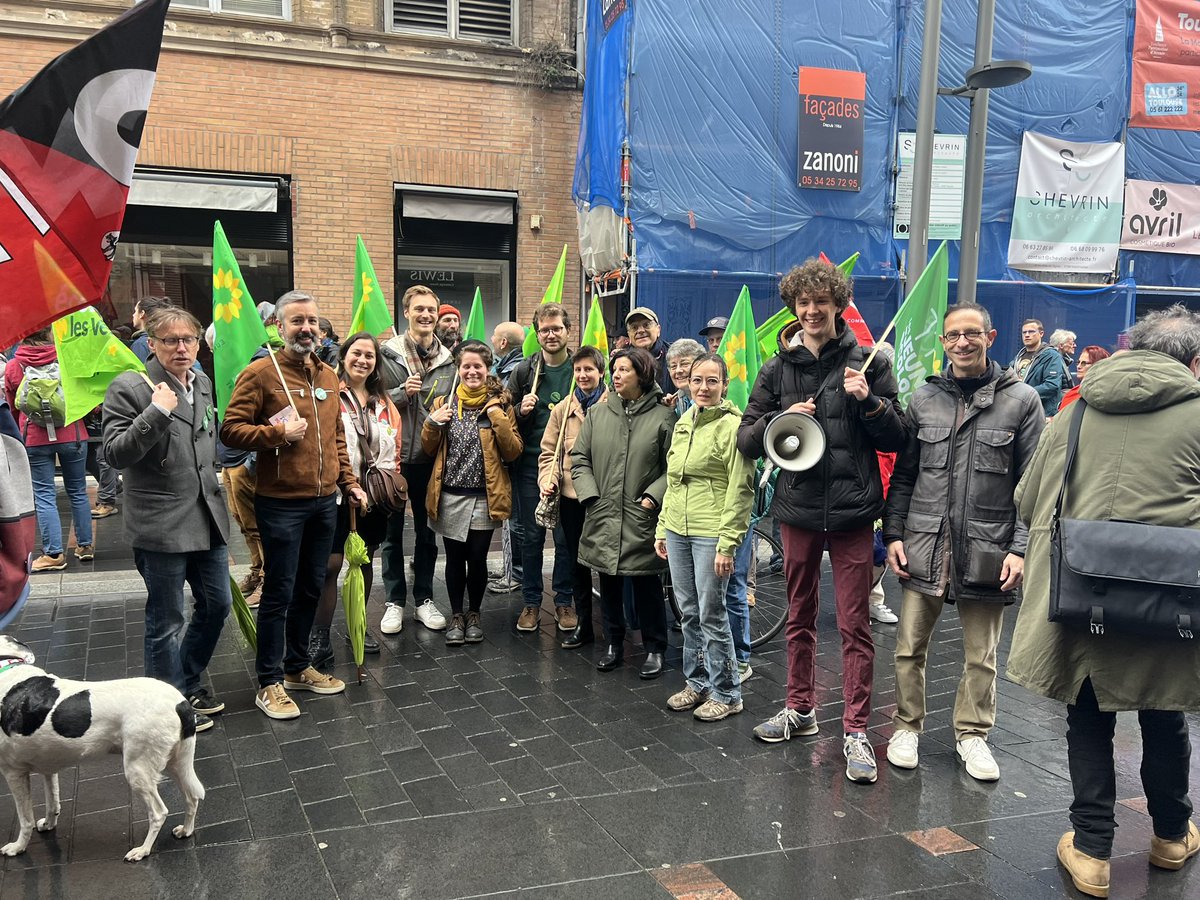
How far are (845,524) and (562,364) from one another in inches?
105

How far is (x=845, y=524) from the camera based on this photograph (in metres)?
3.93

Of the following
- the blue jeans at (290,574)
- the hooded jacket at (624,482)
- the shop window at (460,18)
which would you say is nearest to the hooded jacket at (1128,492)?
the hooded jacket at (624,482)

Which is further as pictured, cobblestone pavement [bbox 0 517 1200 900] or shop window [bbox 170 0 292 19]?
shop window [bbox 170 0 292 19]

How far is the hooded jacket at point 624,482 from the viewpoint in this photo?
494 centimetres

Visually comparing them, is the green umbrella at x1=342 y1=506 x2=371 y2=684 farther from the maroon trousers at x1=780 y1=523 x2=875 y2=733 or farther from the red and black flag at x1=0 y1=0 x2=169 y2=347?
the maroon trousers at x1=780 y1=523 x2=875 y2=733

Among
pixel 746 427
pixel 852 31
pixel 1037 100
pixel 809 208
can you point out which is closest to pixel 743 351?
pixel 746 427

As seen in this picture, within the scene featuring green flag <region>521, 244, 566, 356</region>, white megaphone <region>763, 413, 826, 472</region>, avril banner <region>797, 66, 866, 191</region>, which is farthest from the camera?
avril banner <region>797, 66, 866, 191</region>

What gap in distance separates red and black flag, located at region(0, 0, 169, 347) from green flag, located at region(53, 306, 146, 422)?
329cm

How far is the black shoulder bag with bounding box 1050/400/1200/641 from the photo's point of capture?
9.06 ft

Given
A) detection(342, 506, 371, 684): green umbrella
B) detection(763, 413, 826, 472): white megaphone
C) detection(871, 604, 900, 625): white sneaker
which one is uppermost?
detection(763, 413, 826, 472): white megaphone

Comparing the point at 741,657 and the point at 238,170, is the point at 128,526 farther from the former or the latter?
the point at 238,170

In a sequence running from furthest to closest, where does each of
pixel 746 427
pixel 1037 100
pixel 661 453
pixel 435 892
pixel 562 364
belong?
1. pixel 1037 100
2. pixel 562 364
3. pixel 661 453
4. pixel 746 427
5. pixel 435 892

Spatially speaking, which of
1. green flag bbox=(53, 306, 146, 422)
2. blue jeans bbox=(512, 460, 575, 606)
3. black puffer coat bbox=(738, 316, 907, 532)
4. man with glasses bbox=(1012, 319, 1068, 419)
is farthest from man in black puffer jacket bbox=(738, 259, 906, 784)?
man with glasses bbox=(1012, 319, 1068, 419)

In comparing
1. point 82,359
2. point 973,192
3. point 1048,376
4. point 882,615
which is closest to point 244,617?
point 82,359
